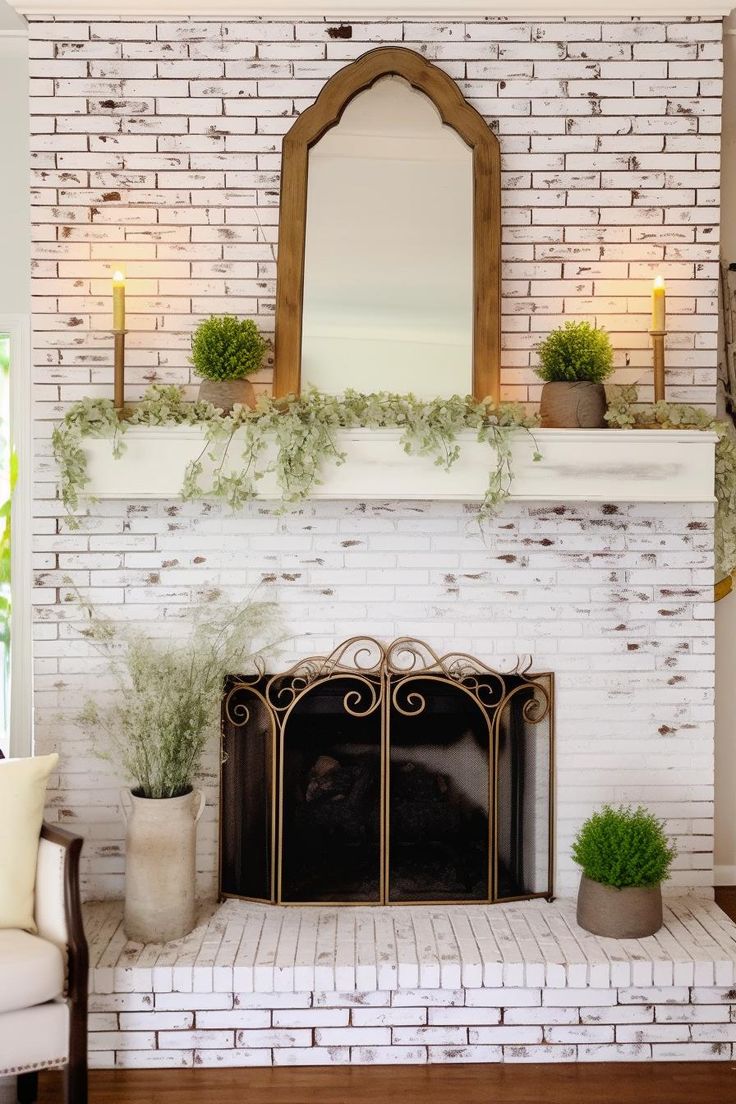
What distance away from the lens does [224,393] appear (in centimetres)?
285

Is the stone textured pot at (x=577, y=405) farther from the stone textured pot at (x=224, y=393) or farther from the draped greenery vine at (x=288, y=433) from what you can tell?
the stone textured pot at (x=224, y=393)

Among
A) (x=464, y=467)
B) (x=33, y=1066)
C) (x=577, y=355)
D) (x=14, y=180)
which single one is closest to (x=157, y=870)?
(x=33, y=1066)

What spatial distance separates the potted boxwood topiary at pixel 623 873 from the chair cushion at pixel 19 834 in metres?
1.49

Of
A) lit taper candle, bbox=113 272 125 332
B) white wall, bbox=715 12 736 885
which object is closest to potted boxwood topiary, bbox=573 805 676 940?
white wall, bbox=715 12 736 885

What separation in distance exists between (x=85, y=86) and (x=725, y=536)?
245cm

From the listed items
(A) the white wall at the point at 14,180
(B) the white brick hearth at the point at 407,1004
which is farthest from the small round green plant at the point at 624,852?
(A) the white wall at the point at 14,180

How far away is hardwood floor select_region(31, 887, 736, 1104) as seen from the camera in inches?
95.0

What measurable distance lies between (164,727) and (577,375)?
1.58m

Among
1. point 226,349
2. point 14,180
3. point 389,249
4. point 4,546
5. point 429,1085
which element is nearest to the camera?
point 429,1085

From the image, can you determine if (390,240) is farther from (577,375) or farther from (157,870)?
(157,870)

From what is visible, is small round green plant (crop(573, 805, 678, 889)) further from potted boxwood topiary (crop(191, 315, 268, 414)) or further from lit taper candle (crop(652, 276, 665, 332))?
potted boxwood topiary (crop(191, 315, 268, 414))

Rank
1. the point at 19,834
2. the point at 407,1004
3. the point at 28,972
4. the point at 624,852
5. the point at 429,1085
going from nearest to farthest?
the point at 28,972
the point at 19,834
the point at 429,1085
the point at 407,1004
the point at 624,852

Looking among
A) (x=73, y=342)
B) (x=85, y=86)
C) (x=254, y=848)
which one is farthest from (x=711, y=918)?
(x=85, y=86)

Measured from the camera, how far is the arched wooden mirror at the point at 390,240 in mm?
2953
